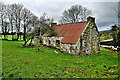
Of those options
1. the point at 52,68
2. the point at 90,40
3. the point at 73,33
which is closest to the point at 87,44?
the point at 90,40

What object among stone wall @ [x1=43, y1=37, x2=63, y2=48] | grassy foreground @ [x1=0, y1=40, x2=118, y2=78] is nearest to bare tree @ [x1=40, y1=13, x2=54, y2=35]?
stone wall @ [x1=43, y1=37, x2=63, y2=48]

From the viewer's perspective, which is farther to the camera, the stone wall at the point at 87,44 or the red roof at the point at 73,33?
the red roof at the point at 73,33

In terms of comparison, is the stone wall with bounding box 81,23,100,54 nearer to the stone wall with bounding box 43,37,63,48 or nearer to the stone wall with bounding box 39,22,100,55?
the stone wall with bounding box 39,22,100,55

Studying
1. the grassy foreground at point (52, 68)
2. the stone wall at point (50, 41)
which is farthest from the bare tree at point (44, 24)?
the grassy foreground at point (52, 68)

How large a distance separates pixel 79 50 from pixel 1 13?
29.9m

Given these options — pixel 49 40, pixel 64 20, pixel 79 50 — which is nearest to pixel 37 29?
pixel 49 40

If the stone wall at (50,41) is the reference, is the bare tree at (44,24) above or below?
above

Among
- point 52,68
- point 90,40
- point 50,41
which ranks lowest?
point 52,68

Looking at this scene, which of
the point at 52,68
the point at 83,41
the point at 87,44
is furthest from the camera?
the point at 87,44

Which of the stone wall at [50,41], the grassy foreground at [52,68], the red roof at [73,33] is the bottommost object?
the grassy foreground at [52,68]

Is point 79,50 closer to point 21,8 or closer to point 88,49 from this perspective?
point 88,49

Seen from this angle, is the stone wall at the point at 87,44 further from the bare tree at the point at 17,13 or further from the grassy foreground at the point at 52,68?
the bare tree at the point at 17,13

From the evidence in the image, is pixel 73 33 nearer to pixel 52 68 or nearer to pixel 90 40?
pixel 90 40

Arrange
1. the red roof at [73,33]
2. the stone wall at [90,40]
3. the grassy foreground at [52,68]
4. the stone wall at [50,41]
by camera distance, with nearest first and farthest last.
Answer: the grassy foreground at [52,68] → the red roof at [73,33] → the stone wall at [90,40] → the stone wall at [50,41]
